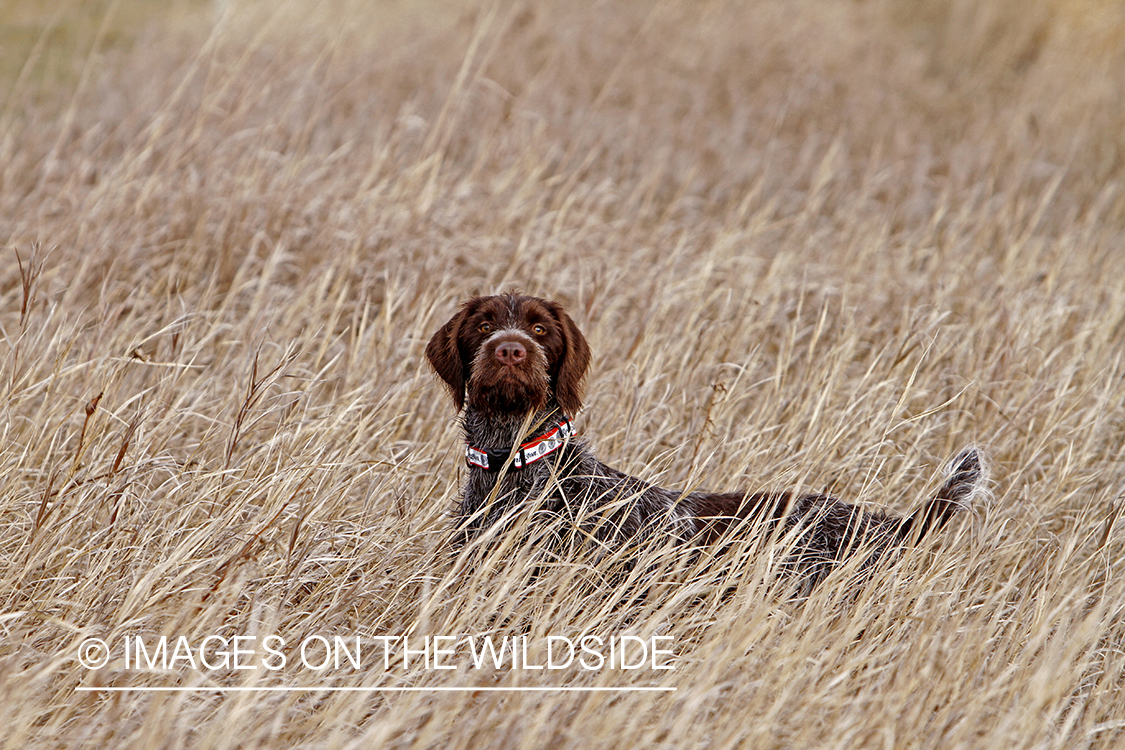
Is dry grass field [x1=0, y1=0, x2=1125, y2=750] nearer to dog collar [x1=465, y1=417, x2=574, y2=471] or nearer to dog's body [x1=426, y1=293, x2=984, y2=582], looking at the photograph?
dog's body [x1=426, y1=293, x2=984, y2=582]

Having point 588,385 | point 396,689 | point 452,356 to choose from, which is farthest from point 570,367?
point 396,689

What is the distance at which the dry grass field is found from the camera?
8.10 feet

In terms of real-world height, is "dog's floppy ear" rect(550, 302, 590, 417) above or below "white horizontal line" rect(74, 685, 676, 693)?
above

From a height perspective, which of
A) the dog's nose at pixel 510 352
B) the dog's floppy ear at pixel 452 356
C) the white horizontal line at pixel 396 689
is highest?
the dog's nose at pixel 510 352

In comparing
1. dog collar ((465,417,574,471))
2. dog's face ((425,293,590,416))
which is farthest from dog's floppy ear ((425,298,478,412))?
dog collar ((465,417,574,471))

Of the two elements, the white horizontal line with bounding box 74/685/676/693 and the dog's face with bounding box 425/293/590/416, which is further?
the dog's face with bounding box 425/293/590/416

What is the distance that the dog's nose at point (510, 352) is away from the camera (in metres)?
2.96

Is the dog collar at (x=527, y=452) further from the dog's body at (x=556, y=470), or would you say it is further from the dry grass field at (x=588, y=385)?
the dry grass field at (x=588, y=385)

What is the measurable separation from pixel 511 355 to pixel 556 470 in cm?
43

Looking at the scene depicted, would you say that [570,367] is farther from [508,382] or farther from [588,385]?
[588,385]

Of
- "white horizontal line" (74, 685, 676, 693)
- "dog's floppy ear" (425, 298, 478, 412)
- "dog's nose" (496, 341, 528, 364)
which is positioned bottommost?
"white horizontal line" (74, 685, 676, 693)

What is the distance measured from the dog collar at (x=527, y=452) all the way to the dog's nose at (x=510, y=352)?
0.98ft

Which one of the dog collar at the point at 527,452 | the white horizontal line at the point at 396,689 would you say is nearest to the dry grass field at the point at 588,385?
the white horizontal line at the point at 396,689

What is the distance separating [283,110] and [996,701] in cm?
533
